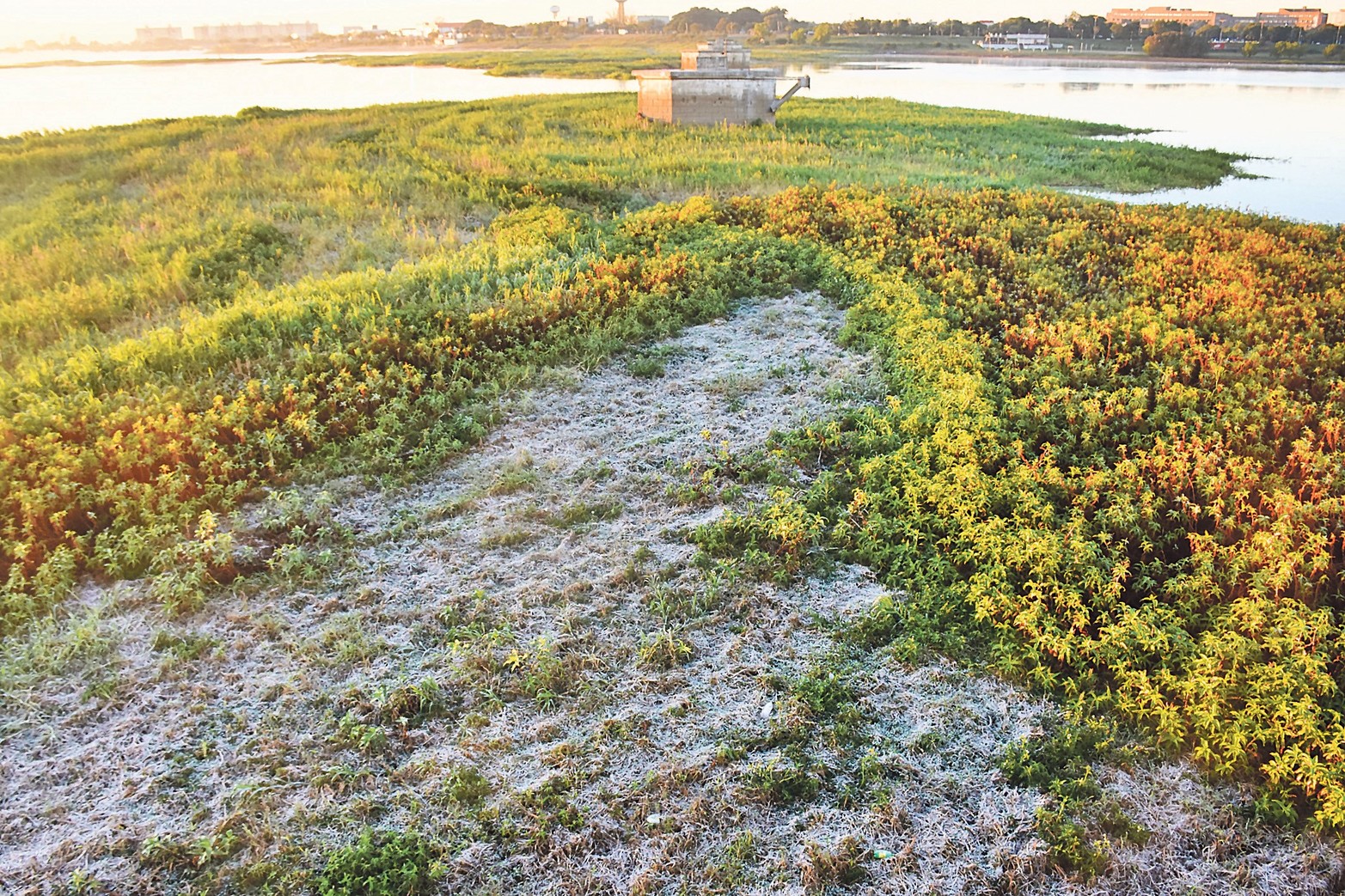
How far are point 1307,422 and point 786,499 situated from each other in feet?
15.3

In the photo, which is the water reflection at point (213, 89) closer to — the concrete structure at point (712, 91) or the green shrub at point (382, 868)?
the concrete structure at point (712, 91)

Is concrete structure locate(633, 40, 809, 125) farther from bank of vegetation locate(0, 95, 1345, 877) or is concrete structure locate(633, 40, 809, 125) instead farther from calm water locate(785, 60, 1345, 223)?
calm water locate(785, 60, 1345, 223)

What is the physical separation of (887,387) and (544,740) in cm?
544

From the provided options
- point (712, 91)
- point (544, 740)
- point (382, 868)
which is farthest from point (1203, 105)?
point (382, 868)

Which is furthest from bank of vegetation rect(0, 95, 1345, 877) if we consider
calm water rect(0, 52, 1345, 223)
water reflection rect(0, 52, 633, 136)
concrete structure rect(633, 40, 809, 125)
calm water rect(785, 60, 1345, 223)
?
water reflection rect(0, 52, 633, 136)

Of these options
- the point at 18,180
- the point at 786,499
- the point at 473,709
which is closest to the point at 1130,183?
the point at 786,499

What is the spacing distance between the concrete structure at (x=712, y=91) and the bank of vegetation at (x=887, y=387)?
1190cm

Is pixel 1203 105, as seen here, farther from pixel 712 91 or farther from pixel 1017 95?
pixel 712 91

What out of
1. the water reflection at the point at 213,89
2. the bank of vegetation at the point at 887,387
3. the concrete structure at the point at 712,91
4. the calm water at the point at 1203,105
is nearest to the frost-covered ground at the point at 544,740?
the bank of vegetation at the point at 887,387

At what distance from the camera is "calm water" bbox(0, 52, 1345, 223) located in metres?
20.8

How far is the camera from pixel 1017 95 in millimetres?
43344

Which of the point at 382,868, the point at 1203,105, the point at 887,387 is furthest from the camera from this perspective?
the point at 1203,105

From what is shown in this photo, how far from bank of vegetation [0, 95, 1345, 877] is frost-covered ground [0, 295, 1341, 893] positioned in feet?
1.43

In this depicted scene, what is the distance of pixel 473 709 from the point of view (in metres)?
4.94
